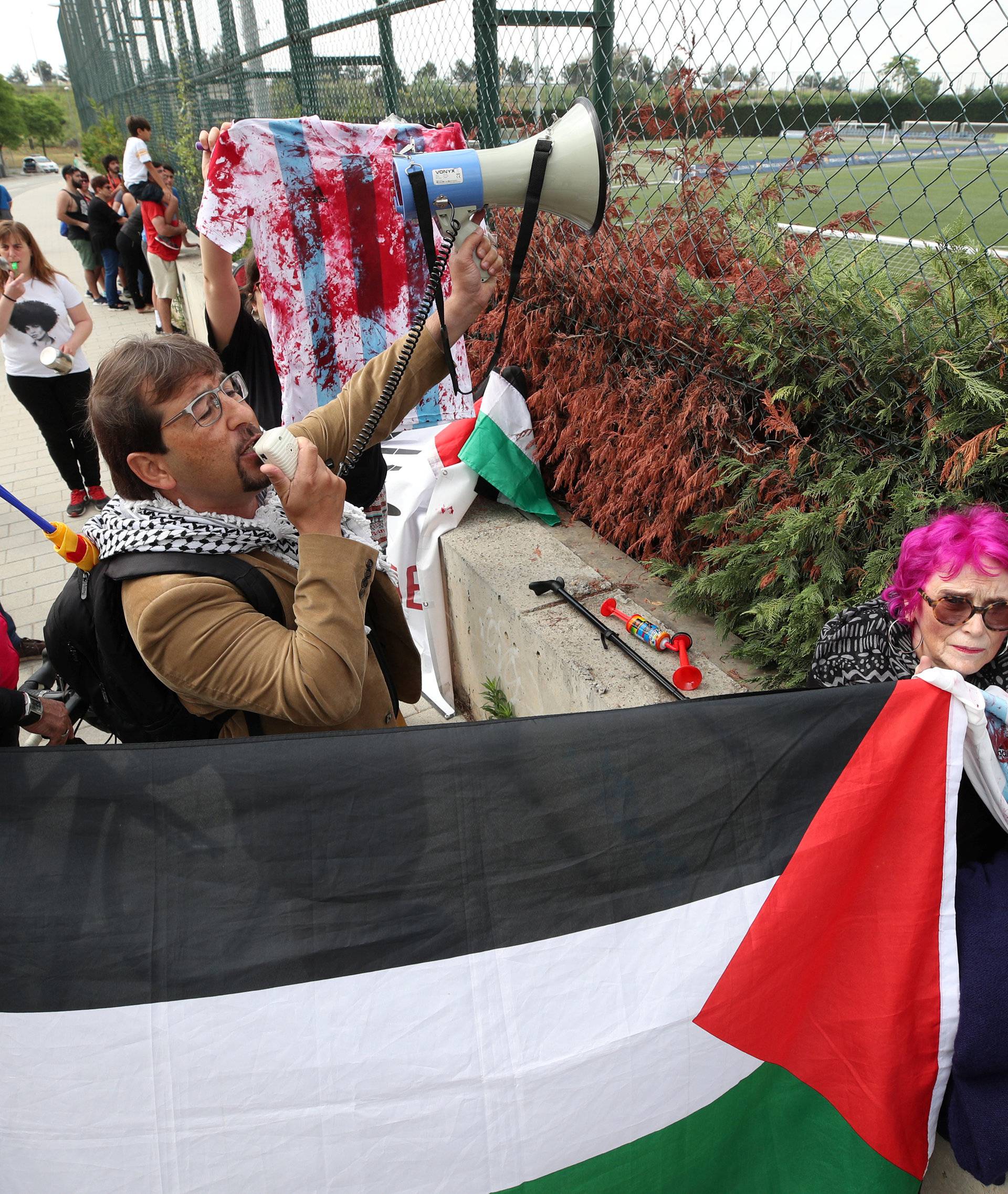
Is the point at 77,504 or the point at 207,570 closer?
the point at 207,570

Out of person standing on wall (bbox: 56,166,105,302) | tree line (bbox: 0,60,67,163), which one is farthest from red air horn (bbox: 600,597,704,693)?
tree line (bbox: 0,60,67,163)

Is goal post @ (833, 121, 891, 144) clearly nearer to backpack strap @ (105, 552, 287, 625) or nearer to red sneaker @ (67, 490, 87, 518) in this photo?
backpack strap @ (105, 552, 287, 625)

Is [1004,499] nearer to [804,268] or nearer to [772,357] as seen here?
[772,357]

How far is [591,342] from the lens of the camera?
12.6ft

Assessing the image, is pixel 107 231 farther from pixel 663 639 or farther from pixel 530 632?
pixel 663 639

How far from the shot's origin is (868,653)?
6.93 ft

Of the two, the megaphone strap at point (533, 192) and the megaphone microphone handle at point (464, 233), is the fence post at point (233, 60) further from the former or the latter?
the megaphone strap at point (533, 192)

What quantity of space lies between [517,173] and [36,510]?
5377 mm

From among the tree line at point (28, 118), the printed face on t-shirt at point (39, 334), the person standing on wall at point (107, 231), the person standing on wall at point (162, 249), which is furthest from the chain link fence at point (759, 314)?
the tree line at point (28, 118)

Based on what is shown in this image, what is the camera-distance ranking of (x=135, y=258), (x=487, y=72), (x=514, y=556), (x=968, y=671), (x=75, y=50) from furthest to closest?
(x=75, y=50) → (x=135, y=258) → (x=487, y=72) → (x=514, y=556) → (x=968, y=671)

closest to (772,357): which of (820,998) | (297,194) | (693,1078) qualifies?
(297,194)

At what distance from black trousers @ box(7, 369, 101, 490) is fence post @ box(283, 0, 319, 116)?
2.55 meters

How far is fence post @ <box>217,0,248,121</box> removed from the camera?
318 inches

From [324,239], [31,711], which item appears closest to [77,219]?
[324,239]
